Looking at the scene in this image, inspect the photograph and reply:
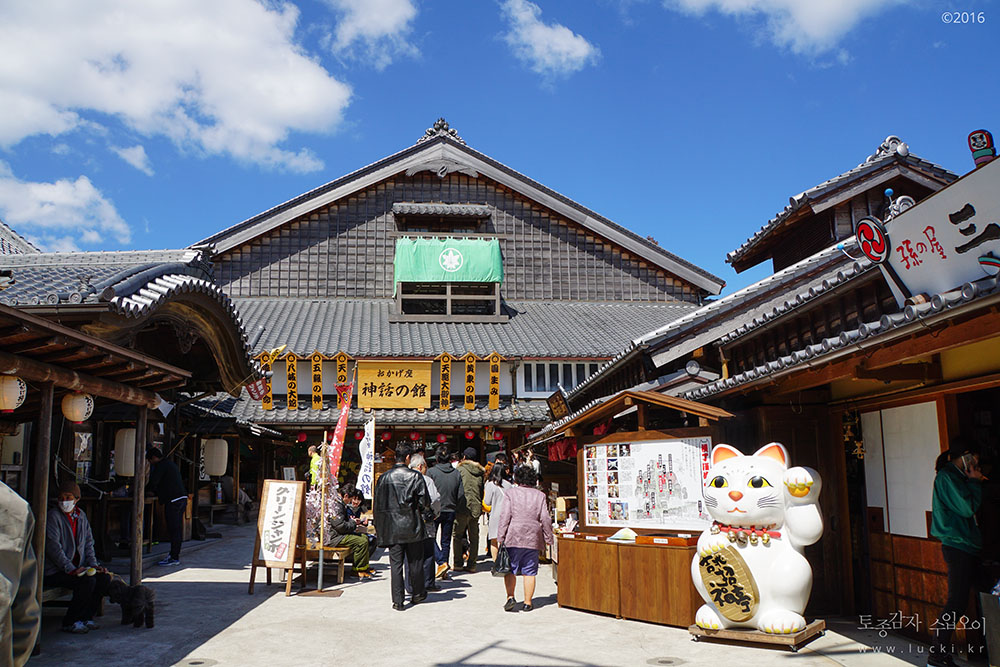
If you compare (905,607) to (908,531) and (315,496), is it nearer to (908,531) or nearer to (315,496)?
(908,531)

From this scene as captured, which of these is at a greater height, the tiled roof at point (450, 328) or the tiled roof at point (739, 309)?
the tiled roof at point (450, 328)

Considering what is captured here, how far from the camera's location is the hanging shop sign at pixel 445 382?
19.9 m

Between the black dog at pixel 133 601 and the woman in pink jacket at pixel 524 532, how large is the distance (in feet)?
12.5

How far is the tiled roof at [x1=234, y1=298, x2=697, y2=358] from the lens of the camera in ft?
66.4

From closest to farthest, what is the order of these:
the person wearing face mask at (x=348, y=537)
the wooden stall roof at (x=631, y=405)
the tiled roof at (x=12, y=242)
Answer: the wooden stall roof at (x=631, y=405), the person wearing face mask at (x=348, y=537), the tiled roof at (x=12, y=242)

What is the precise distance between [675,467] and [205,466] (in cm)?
1170

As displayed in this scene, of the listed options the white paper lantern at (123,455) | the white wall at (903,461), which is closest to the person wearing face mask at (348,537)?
the white paper lantern at (123,455)

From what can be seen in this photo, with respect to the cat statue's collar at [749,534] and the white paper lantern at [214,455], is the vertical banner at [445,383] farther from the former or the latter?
the cat statue's collar at [749,534]

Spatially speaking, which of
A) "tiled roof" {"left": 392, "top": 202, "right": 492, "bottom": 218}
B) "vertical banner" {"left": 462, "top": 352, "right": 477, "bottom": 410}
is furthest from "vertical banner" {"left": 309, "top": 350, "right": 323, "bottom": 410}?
"tiled roof" {"left": 392, "top": 202, "right": 492, "bottom": 218}

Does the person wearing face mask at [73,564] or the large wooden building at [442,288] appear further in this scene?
the large wooden building at [442,288]

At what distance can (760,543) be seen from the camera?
23.2 ft

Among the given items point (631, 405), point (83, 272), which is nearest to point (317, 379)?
point (83, 272)

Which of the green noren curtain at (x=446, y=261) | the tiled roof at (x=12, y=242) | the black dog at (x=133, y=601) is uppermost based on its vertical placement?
the green noren curtain at (x=446, y=261)

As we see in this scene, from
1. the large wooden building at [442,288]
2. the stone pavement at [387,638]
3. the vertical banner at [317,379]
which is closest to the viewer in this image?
the stone pavement at [387,638]
